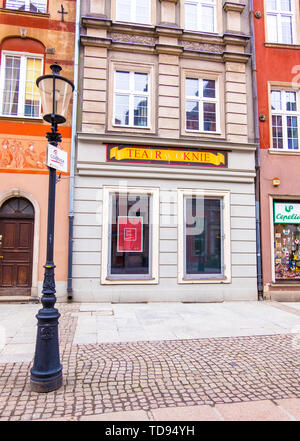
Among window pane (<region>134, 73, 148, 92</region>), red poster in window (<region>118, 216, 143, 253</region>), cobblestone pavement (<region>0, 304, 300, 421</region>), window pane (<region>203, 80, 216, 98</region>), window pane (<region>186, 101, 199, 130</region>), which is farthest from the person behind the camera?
window pane (<region>203, 80, 216, 98</region>)

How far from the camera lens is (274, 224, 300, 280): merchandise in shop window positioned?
10.0 metres

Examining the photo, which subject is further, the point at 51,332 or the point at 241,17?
the point at 241,17

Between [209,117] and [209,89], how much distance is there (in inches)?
40.9

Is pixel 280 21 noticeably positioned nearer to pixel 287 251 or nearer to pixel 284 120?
pixel 284 120

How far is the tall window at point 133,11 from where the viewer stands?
391 inches

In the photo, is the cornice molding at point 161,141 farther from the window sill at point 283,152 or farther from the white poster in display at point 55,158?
the white poster in display at point 55,158

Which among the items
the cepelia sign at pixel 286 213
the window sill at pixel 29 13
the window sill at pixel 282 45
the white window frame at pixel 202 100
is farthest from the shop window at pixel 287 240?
the window sill at pixel 29 13

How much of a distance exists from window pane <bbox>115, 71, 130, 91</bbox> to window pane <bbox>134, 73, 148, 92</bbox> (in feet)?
0.89

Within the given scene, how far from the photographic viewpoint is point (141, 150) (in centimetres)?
937

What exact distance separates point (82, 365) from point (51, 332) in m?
0.97

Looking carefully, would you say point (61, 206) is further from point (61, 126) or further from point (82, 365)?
point (82, 365)

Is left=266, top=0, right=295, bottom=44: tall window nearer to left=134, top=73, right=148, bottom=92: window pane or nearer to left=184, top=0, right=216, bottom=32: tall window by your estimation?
left=184, top=0, right=216, bottom=32: tall window

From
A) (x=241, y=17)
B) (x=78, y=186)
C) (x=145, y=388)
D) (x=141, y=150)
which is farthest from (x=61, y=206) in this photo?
(x=241, y=17)

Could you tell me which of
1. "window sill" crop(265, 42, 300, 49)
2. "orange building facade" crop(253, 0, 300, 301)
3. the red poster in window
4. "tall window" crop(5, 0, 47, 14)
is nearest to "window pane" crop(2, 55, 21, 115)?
"tall window" crop(5, 0, 47, 14)
